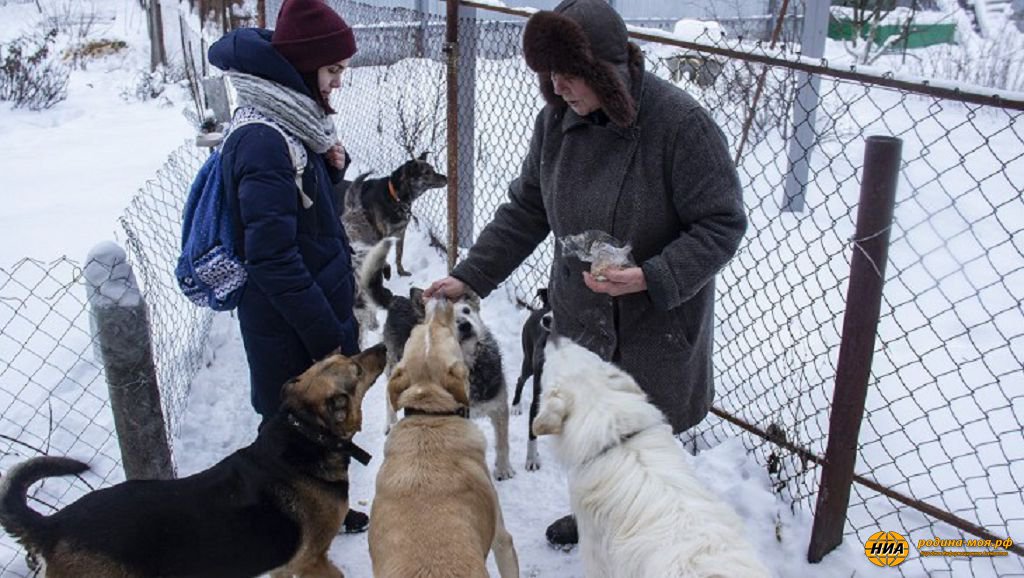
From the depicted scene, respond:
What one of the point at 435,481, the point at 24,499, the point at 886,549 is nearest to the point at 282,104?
the point at 435,481

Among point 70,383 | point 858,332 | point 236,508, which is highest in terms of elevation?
point 858,332

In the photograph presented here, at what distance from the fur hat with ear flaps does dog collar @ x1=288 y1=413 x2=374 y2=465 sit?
5.52 ft

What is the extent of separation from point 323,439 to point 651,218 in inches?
63.0


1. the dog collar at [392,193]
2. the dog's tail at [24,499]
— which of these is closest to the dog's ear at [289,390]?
the dog's tail at [24,499]

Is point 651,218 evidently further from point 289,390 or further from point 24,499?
point 24,499

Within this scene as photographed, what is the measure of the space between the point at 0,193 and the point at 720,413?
352 inches

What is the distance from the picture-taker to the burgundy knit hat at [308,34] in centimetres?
279

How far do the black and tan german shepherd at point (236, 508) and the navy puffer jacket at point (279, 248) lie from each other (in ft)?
0.69

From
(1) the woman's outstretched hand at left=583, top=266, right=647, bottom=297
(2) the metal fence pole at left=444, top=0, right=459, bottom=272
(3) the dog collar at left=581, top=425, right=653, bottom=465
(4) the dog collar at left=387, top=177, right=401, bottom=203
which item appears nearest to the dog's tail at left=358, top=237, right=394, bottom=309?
(2) the metal fence pole at left=444, top=0, right=459, bottom=272

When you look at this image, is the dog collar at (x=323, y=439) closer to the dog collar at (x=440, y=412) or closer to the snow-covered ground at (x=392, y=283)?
the dog collar at (x=440, y=412)

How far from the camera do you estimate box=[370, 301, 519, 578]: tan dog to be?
237 cm

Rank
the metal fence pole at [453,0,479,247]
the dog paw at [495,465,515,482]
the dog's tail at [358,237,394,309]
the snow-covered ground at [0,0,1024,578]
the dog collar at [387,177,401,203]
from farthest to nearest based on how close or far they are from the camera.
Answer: the dog collar at [387,177,401,203] < the metal fence pole at [453,0,479,247] < the dog's tail at [358,237,394,309] < the dog paw at [495,465,515,482] < the snow-covered ground at [0,0,1024,578]

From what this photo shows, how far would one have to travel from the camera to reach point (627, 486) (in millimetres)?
2270

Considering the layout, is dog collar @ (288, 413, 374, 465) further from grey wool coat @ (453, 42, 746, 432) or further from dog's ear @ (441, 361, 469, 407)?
grey wool coat @ (453, 42, 746, 432)
